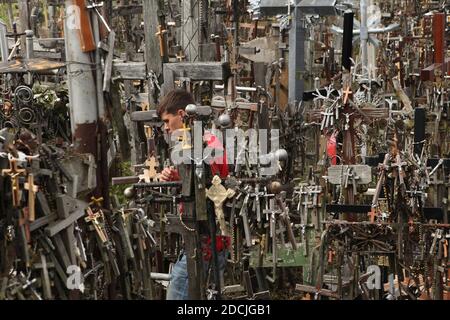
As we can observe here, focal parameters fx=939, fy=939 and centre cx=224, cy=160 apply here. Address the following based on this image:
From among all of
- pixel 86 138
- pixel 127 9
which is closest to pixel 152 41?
pixel 86 138

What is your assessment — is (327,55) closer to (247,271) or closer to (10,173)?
(247,271)

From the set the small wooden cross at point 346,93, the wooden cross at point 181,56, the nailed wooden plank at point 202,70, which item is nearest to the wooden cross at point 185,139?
the small wooden cross at point 346,93

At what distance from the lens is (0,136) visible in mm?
5500

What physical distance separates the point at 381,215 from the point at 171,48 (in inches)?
180

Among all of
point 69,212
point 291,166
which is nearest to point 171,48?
point 291,166

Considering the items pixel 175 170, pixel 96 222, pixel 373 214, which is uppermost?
pixel 175 170

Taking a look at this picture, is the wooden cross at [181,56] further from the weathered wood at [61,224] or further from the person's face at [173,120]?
the weathered wood at [61,224]

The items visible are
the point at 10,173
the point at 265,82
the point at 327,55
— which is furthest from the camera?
the point at 327,55

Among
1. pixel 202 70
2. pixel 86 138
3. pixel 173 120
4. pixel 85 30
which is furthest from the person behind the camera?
pixel 202 70

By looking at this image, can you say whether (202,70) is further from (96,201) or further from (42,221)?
(42,221)

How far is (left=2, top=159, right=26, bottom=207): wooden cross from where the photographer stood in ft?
17.1

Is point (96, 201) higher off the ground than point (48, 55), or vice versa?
point (48, 55)

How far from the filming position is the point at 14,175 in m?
5.21

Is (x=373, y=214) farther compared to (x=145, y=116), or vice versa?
(x=145, y=116)
